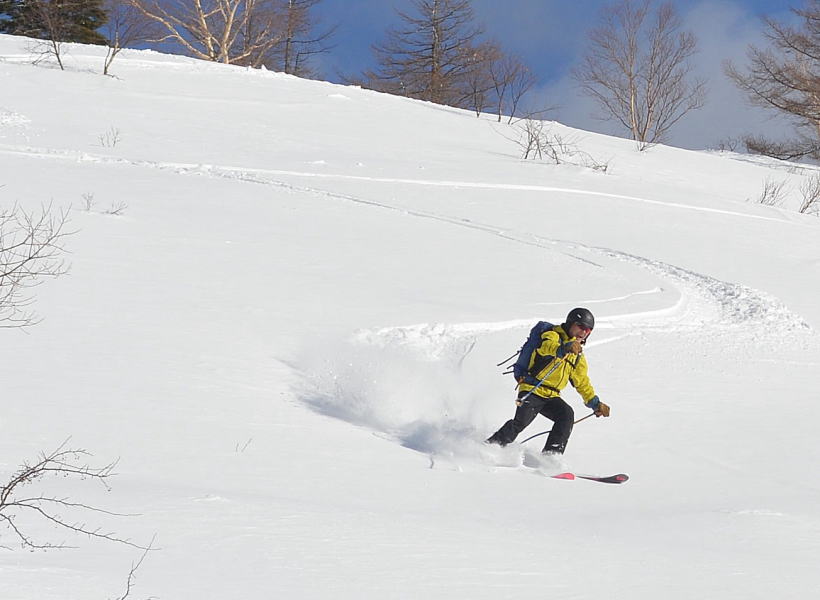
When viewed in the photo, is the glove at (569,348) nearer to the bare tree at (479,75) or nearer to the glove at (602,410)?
the glove at (602,410)

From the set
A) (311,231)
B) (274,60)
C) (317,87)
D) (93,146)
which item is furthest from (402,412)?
(274,60)

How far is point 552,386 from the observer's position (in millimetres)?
6352

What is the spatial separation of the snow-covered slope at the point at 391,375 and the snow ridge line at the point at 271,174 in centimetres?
9

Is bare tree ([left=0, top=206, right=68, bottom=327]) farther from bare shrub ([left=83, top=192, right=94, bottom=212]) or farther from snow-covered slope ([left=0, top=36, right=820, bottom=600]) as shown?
bare shrub ([left=83, top=192, right=94, bottom=212])

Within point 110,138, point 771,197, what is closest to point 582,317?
point 110,138

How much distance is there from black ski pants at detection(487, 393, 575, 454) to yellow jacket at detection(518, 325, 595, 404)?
0.24ft

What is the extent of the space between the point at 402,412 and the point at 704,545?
3.19 metres

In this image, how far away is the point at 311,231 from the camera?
40.8 ft

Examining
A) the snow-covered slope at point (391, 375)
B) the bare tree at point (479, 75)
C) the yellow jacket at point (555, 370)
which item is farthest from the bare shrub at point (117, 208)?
the bare tree at point (479, 75)

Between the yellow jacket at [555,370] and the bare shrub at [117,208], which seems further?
the bare shrub at [117,208]

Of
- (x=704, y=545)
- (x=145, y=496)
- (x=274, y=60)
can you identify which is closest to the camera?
(x=145, y=496)

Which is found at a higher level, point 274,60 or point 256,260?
point 274,60

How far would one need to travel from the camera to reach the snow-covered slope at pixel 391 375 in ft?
11.7

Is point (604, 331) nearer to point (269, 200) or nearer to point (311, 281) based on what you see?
point (311, 281)
